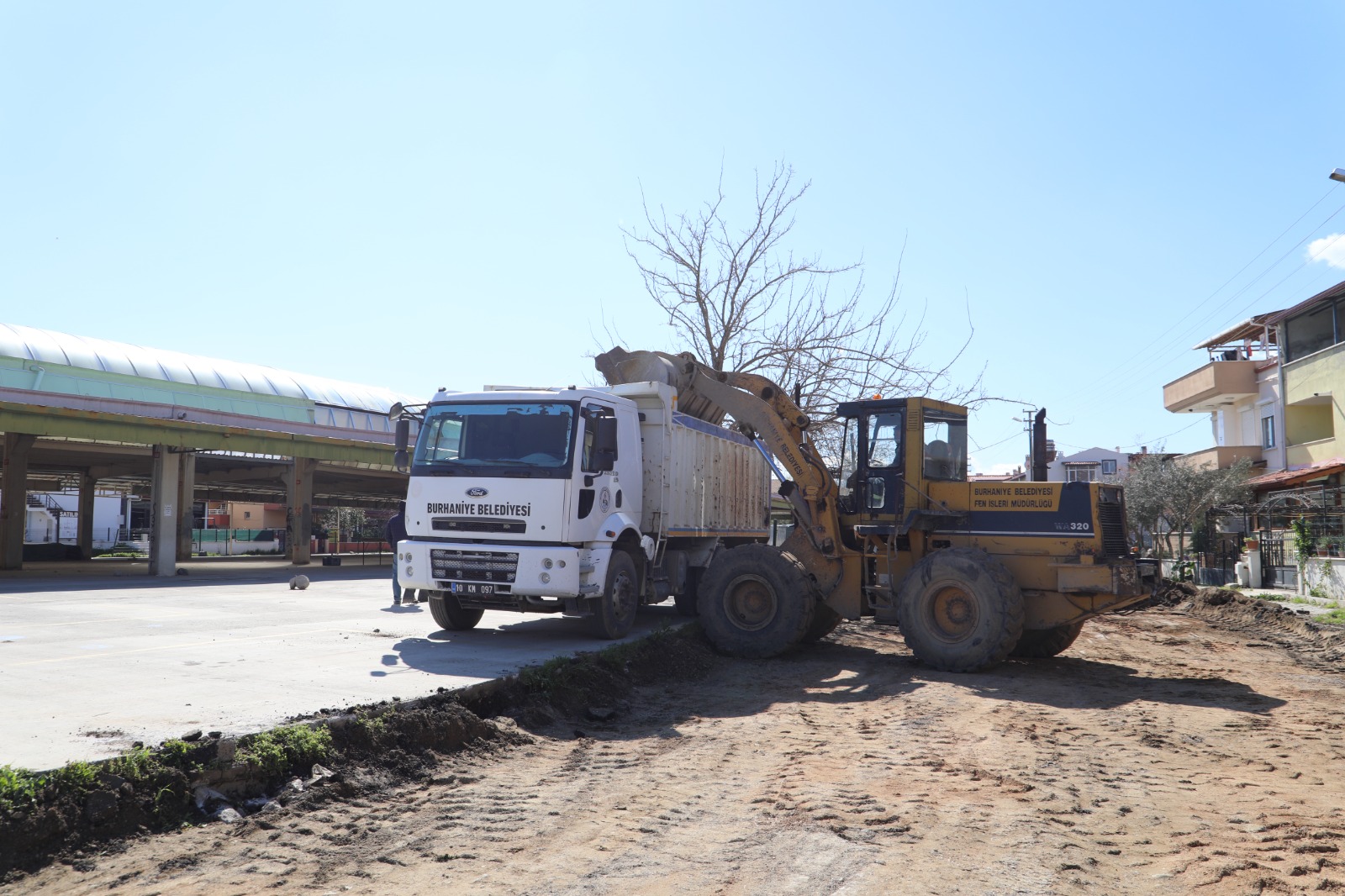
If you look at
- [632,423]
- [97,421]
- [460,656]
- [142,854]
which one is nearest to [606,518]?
[632,423]

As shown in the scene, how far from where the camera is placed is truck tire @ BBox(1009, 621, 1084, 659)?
40.0 ft

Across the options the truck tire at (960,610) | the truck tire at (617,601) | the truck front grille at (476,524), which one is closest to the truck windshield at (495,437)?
the truck front grille at (476,524)

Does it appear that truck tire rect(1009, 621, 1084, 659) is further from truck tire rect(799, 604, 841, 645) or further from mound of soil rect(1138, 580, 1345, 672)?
truck tire rect(799, 604, 841, 645)

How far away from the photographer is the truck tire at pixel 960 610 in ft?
34.9

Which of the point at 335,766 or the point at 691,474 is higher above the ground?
the point at 691,474

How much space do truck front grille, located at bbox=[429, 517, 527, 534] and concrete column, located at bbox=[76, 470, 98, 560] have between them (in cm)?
2984

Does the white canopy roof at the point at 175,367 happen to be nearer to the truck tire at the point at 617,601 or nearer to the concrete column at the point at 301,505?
the concrete column at the point at 301,505

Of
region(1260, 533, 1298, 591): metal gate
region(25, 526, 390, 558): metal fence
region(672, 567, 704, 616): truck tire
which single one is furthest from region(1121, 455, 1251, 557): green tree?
region(25, 526, 390, 558): metal fence

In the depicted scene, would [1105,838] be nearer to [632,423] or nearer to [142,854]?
[142,854]

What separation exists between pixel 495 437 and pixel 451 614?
2559mm

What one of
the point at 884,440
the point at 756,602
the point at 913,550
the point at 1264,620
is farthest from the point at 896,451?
the point at 1264,620

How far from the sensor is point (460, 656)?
9.89m

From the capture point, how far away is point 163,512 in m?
23.1

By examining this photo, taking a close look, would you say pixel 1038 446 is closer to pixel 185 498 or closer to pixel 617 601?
pixel 617 601
